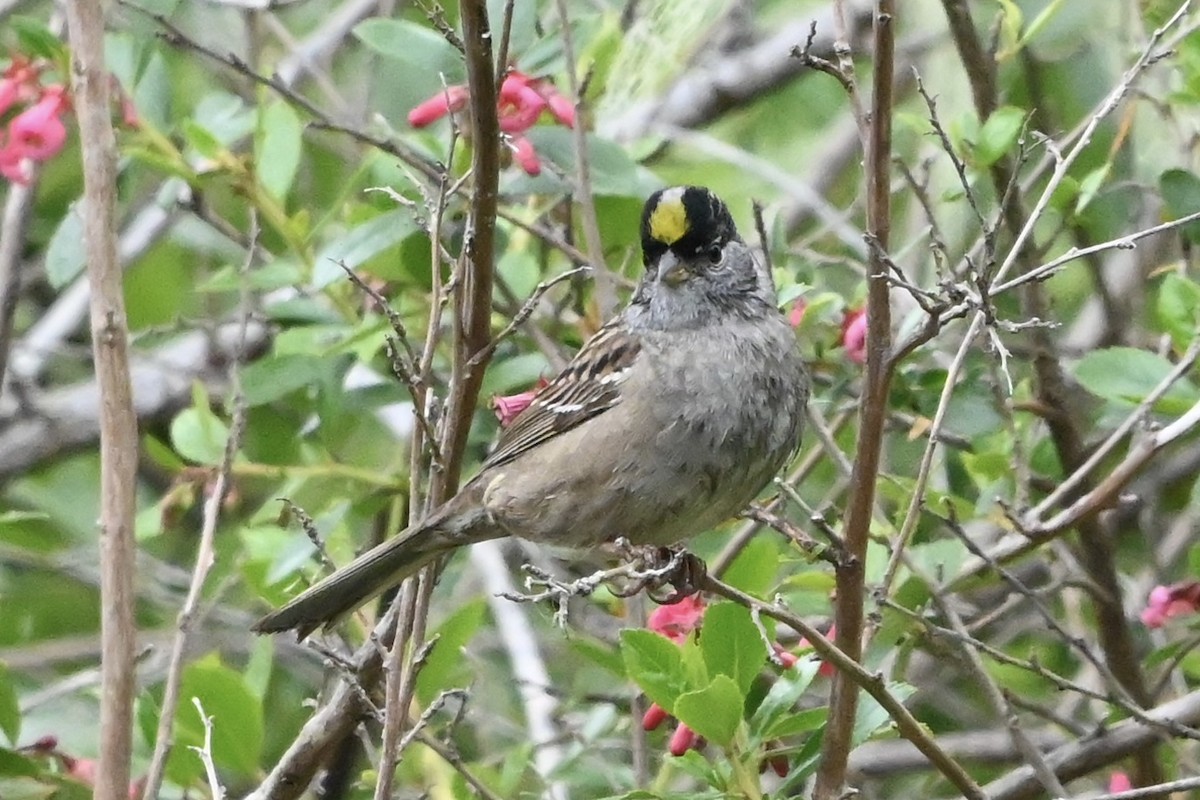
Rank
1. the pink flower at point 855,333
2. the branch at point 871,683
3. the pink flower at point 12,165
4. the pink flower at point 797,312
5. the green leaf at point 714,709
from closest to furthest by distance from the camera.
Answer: the branch at point 871,683, the green leaf at point 714,709, the pink flower at point 855,333, the pink flower at point 797,312, the pink flower at point 12,165

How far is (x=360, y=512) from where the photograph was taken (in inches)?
138

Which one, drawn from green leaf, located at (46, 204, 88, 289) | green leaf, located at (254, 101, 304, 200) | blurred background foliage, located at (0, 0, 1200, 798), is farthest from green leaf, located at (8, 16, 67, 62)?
green leaf, located at (254, 101, 304, 200)

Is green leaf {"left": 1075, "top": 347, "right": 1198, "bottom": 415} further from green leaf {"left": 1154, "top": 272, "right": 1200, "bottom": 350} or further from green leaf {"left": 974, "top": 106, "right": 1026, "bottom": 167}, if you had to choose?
green leaf {"left": 974, "top": 106, "right": 1026, "bottom": 167}

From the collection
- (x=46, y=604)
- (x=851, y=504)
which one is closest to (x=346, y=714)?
(x=851, y=504)

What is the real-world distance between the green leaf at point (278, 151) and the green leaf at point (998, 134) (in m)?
1.32

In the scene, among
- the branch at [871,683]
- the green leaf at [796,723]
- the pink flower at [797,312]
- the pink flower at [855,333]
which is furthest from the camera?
the pink flower at [797,312]

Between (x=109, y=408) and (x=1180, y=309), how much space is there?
1787 millimetres

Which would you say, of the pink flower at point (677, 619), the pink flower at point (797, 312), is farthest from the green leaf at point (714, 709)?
the pink flower at point (797, 312)

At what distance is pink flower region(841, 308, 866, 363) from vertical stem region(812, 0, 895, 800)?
85 cm

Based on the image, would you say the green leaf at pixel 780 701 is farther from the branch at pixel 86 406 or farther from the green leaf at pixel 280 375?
the branch at pixel 86 406

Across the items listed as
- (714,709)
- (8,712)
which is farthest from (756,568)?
(8,712)

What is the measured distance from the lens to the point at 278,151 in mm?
3521

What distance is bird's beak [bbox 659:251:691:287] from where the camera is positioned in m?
3.34

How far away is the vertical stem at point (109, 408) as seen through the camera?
2.38 metres
